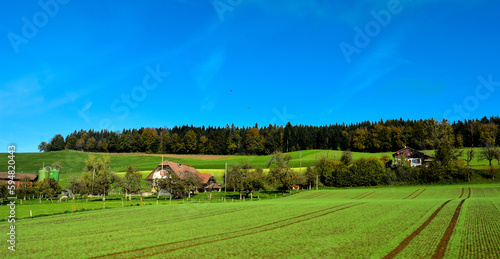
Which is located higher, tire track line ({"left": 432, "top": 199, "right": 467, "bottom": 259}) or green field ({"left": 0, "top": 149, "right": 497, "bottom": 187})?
green field ({"left": 0, "top": 149, "right": 497, "bottom": 187})

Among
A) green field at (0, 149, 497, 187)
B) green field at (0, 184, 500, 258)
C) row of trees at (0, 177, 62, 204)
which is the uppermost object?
green field at (0, 149, 497, 187)

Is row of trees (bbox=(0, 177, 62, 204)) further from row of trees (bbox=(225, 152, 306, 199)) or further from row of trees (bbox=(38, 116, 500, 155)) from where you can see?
row of trees (bbox=(38, 116, 500, 155))

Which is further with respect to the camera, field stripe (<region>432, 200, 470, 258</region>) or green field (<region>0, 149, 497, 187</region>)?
green field (<region>0, 149, 497, 187</region>)

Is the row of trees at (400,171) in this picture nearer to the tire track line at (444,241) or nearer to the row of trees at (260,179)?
the row of trees at (260,179)

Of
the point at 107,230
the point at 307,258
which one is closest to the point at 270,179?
the point at 107,230

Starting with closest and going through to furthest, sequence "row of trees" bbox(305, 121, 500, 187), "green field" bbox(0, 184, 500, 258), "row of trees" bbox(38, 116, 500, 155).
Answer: "green field" bbox(0, 184, 500, 258) → "row of trees" bbox(305, 121, 500, 187) → "row of trees" bbox(38, 116, 500, 155)

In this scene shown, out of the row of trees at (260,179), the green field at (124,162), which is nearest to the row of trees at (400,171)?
the row of trees at (260,179)

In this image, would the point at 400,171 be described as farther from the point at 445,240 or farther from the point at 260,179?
the point at 445,240

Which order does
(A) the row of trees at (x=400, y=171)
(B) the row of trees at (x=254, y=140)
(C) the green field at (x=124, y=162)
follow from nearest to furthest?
1. (A) the row of trees at (x=400, y=171)
2. (C) the green field at (x=124, y=162)
3. (B) the row of trees at (x=254, y=140)

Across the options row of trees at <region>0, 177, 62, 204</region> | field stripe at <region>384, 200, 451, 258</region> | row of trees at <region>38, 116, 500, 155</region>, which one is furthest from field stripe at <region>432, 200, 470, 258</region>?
row of trees at <region>38, 116, 500, 155</region>

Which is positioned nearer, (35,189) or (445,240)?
(445,240)

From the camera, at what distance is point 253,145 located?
18088cm

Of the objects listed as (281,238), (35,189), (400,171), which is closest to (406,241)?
(281,238)

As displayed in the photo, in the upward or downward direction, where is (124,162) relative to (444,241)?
upward
